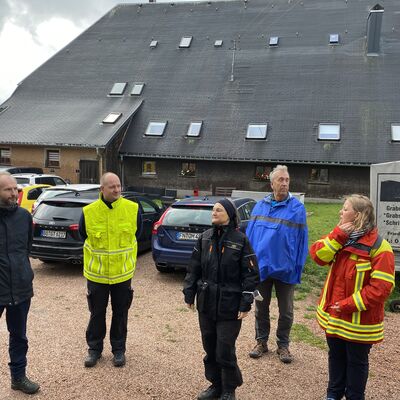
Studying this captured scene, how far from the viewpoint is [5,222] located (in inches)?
144

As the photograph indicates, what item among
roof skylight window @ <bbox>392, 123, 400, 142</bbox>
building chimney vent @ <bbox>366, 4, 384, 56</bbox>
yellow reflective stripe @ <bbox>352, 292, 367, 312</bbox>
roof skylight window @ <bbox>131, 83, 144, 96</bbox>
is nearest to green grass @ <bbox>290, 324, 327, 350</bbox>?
yellow reflective stripe @ <bbox>352, 292, 367, 312</bbox>

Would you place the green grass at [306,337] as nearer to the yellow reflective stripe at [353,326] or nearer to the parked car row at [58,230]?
the yellow reflective stripe at [353,326]

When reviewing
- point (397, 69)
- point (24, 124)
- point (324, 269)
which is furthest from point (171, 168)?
point (324, 269)

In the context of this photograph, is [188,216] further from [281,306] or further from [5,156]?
[5,156]

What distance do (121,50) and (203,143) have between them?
11279 mm

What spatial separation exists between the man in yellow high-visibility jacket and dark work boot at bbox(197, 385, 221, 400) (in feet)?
3.44

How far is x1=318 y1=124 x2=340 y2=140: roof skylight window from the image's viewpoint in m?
19.8

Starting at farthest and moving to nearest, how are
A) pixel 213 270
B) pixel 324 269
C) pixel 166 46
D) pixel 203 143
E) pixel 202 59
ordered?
pixel 166 46, pixel 202 59, pixel 203 143, pixel 324 269, pixel 213 270

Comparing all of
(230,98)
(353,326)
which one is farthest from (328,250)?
(230,98)

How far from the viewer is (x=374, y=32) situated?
22.8 meters

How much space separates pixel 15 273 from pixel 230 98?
2030 cm

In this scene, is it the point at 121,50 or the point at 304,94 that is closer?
the point at 304,94

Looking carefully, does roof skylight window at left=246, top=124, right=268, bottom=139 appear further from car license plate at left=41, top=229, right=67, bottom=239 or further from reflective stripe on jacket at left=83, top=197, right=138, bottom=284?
reflective stripe on jacket at left=83, top=197, right=138, bottom=284

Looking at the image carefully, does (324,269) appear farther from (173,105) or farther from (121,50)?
(121,50)
